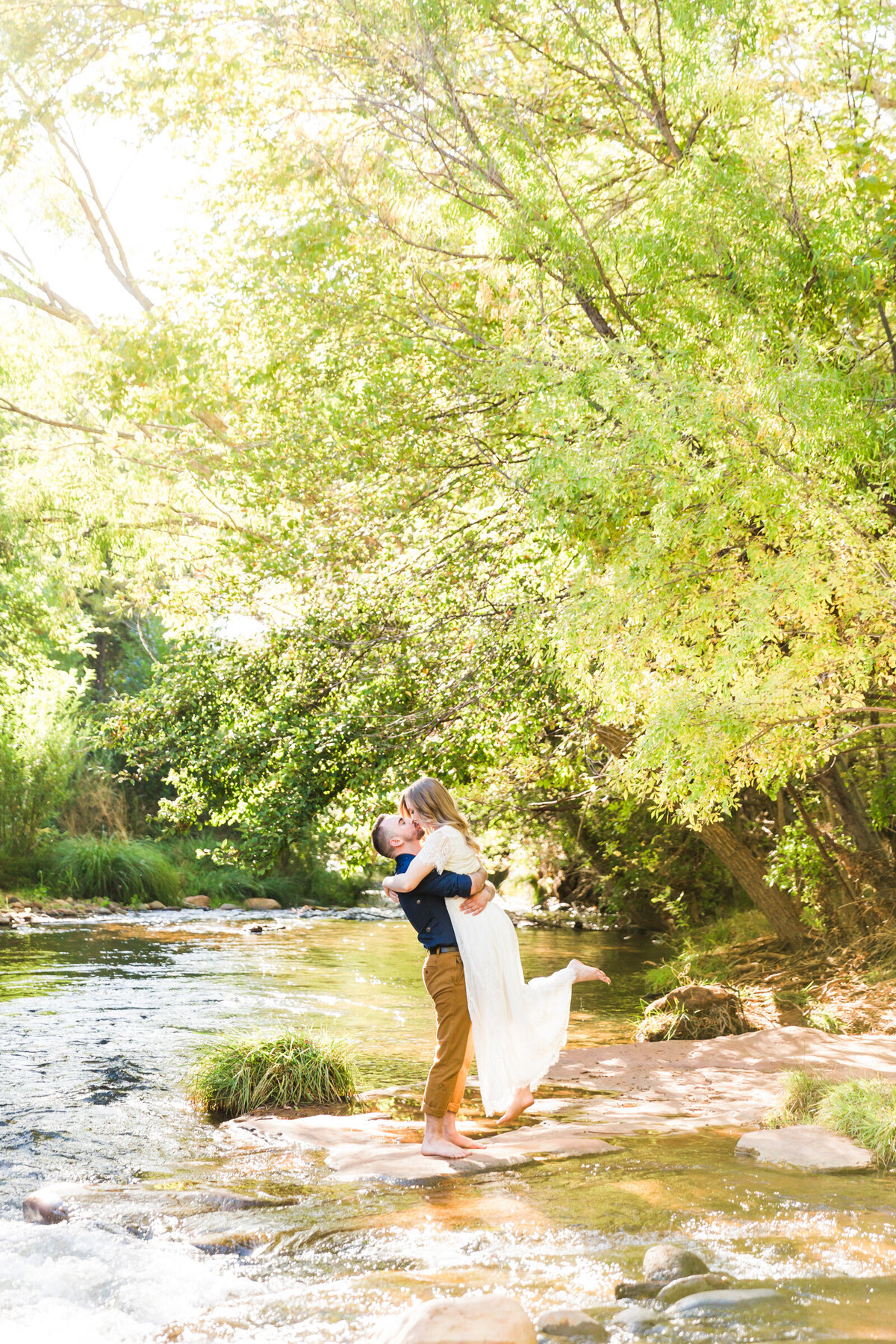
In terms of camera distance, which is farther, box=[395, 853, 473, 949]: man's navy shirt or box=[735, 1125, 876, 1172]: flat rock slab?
box=[395, 853, 473, 949]: man's navy shirt

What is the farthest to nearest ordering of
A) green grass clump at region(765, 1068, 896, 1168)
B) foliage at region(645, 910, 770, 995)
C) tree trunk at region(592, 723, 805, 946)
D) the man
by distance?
tree trunk at region(592, 723, 805, 946) → foliage at region(645, 910, 770, 995) → the man → green grass clump at region(765, 1068, 896, 1168)

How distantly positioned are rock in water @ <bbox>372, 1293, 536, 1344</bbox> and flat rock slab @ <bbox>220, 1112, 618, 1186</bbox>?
1622 mm

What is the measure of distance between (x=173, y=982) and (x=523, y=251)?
813cm

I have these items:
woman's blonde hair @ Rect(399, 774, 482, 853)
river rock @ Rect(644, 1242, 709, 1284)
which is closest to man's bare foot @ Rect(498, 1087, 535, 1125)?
woman's blonde hair @ Rect(399, 774, 482, 853)

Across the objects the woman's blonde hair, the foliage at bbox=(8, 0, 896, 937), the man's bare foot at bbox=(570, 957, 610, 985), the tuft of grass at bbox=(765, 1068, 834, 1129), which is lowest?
the tuft of grass at bbox=(765, 1068, 834, 1129)

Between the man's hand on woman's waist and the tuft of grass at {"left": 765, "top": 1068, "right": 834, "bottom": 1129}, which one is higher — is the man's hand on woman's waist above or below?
above

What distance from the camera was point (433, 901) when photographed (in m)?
5.07

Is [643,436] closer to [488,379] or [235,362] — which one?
[488,379]

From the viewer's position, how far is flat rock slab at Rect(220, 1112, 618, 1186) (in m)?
4.68

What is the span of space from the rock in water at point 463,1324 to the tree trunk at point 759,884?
987 cm

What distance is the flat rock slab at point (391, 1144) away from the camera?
4.68 meters

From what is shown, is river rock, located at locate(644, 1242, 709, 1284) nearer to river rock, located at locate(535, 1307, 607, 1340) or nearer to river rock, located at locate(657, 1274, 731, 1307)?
river rock, located at locate(657, 1274, 731, 1307)

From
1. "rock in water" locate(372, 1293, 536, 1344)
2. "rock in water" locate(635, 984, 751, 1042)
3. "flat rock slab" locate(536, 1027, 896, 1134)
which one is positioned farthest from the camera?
"rock in water" locate(635, 984, 751, 1042)

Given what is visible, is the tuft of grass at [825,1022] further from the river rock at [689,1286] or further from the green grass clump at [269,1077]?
the river rock at [689,1286]
